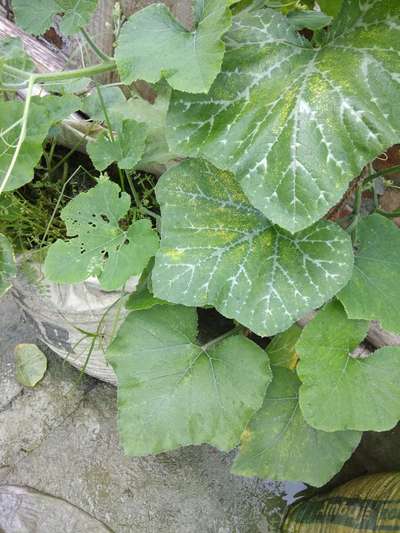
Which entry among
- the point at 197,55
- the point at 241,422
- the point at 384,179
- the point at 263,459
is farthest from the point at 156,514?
the point at 197,55

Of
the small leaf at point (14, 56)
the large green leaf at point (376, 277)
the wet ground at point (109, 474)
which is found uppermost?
the small leaf at point (14, 56)

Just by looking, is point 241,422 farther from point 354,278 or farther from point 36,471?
point 36,471

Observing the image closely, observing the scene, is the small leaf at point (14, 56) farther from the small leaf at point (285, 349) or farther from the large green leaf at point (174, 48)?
the small leaf at point (285, 349)

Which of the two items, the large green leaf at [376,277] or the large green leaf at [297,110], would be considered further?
the large green leaf at [376,277]

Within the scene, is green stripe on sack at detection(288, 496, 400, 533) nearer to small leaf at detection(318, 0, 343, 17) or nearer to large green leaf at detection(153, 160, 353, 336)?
large green leaf at detection(153, 160, 353, 336)

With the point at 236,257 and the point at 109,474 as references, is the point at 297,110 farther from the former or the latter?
the point at 109,474

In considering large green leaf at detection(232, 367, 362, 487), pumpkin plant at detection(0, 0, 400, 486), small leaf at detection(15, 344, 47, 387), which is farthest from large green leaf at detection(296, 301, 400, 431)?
small leaf at detection(15, 344, 47, 387)

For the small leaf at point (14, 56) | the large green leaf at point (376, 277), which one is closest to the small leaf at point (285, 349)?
the large green leaf at point (376, 277)
